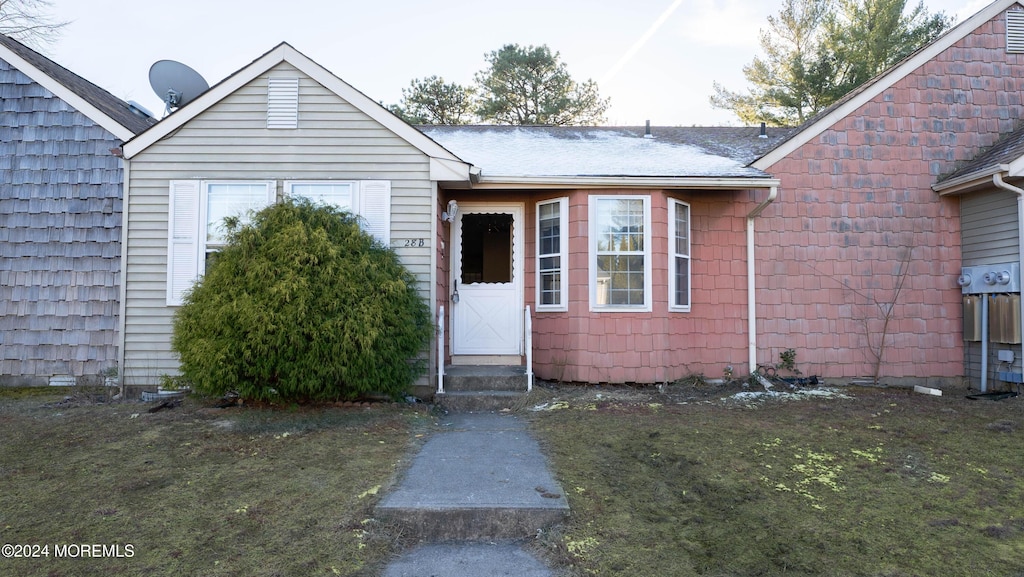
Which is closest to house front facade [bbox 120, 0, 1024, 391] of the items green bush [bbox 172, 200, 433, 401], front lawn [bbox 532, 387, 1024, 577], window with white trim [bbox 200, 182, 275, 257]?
green bush [bbox 172, 200, 433, 401]

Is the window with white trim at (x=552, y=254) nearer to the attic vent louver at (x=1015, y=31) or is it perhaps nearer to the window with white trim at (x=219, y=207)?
the window with white trim at (x=219, y=207)

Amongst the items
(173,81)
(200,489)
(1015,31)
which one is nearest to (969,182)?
(1015,31)

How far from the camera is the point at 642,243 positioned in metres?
7.68

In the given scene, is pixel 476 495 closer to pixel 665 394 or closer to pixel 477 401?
pixel 477 401

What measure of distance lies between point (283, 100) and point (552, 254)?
13.3 ft

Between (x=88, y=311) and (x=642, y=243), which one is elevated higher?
(x=642, y=243)

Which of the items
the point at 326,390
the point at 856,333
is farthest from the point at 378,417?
the point at 856,333

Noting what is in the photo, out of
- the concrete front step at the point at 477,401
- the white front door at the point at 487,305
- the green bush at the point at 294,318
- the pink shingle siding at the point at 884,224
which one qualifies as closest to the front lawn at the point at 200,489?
the green bush at the point at 294,318

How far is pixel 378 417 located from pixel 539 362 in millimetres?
2680

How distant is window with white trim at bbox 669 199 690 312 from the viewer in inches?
308

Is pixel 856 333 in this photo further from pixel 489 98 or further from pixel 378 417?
pixel 489 98

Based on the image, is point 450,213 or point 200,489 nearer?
point 200,489

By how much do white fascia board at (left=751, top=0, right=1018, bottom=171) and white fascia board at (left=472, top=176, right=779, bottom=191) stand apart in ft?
3.09

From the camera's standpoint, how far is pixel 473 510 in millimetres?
3371
